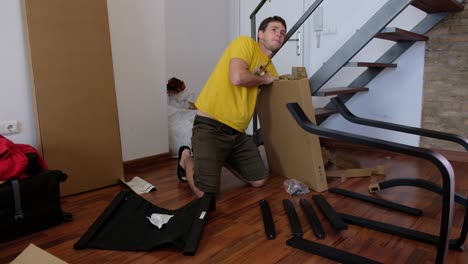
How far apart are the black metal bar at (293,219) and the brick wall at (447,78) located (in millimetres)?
2002

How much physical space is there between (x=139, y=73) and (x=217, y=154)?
42.7 inches

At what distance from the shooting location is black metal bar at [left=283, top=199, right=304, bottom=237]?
6.03 ft

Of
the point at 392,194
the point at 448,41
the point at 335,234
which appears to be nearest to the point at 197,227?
the point at 335,234

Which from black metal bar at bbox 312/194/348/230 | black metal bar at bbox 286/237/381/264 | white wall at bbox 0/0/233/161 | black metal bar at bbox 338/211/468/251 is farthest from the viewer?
white wall at bbox 0/0/233/161

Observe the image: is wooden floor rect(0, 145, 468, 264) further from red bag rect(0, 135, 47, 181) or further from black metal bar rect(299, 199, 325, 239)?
red bag rect(0, 135, 47, 181)

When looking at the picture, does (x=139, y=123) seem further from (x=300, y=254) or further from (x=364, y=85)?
(x=364, y=85)

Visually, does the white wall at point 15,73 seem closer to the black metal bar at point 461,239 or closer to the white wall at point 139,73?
the white wall at point 139,73

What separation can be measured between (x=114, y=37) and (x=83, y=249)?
168 cm

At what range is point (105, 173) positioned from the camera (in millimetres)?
2592

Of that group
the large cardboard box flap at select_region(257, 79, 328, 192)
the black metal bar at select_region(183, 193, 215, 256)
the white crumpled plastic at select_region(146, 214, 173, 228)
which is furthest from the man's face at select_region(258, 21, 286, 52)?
the white crumpled plastic at select_region(146, 214, 173, 228)

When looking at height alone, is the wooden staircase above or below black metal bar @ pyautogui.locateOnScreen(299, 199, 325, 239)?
above

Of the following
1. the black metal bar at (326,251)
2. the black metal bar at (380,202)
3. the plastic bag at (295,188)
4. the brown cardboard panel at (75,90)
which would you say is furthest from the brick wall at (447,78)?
the brown cardboard panel at (75,90)

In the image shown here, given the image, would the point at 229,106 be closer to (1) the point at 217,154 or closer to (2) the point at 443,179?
(1) the point at 217,154

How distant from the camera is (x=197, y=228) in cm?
180
